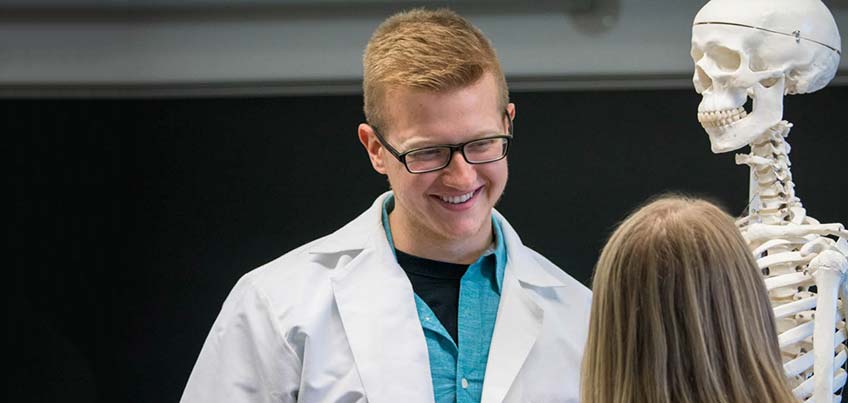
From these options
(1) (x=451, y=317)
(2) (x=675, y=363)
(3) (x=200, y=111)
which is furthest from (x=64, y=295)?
(2) (x=675, y=363)

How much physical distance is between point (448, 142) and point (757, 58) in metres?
0.62

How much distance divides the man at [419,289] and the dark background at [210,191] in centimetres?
78

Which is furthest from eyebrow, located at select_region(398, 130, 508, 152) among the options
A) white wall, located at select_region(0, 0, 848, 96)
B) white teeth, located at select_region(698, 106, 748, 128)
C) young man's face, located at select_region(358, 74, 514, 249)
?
white wall, located at select_region(0, 0, 848, 96)

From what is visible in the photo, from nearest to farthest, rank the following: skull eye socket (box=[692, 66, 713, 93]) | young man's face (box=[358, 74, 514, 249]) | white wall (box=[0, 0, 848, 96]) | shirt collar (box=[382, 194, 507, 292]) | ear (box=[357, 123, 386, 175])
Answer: young man's face (box=[358, 74, 514, 249]) → ear (box=[357, 123, 386, 175]) → shirt collar (box=[382, 194, 507, 292]) → skull eye socket (box=[692, 66, 713, 93]) → white wall (box=[0, 0, 848, 96])

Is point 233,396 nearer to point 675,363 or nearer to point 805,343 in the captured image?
point 675,363

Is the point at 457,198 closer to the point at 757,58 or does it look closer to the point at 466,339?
the point at 466,339

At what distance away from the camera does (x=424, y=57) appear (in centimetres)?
180

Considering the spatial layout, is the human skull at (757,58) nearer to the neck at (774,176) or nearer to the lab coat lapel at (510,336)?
the neck at (774,176)

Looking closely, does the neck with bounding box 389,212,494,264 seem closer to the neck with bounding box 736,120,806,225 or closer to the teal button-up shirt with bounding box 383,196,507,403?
the teal button-up shirt with bounding box 383,196,507,403

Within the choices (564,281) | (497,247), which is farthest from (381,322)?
(564,281)

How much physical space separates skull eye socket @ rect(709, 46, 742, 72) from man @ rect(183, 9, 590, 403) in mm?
435

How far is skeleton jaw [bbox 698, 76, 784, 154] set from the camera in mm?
2021

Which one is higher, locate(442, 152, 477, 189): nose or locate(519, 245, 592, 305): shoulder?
locate(442, 152, 477, 189): nose

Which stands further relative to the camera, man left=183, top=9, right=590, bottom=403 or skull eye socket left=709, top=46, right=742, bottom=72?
skull eye socket left=709, top=46, right=742, bottom=72
